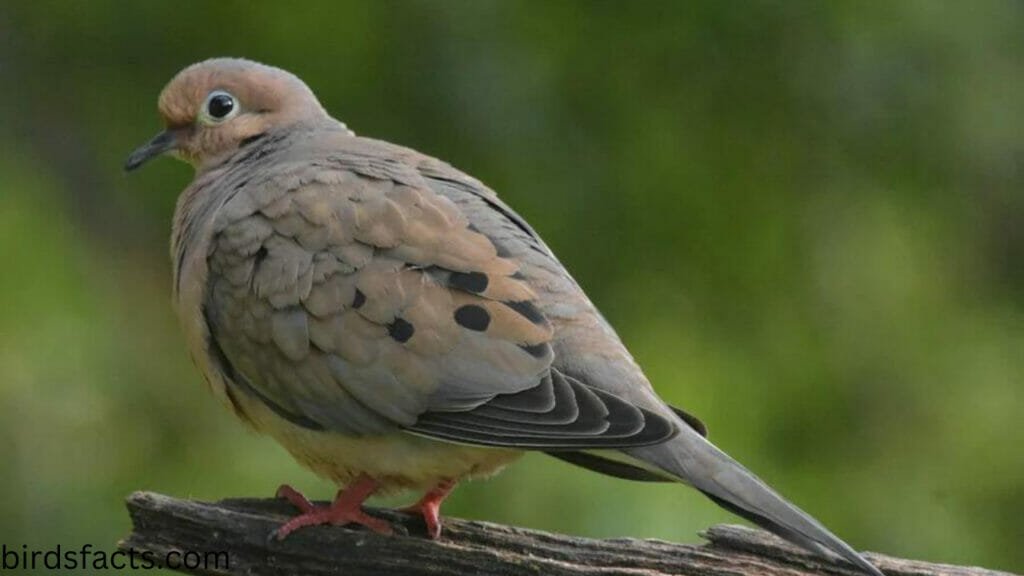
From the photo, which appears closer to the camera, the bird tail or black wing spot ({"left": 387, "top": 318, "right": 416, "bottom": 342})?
the bird tail

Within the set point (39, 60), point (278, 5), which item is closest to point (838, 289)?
point (278, 5)

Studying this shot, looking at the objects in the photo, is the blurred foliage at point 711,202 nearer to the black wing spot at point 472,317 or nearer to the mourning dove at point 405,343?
the mourning dove at point 405,343

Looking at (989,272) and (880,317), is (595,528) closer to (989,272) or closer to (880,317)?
(880,317)

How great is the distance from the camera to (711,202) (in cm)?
577

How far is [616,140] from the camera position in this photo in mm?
5785

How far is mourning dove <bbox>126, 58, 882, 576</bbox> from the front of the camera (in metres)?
4.07

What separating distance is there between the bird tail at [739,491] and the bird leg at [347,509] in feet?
2.25

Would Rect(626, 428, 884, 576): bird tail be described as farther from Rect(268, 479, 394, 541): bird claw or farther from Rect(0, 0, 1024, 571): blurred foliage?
Rect(0, 0, 1024, 571): blurred foliage

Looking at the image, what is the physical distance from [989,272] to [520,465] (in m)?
1.85

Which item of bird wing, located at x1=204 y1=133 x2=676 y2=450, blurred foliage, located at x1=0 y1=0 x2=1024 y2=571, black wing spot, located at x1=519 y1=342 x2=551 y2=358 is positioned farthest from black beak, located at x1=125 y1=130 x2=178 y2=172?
black wing spot, located at x1=519 y1=342 x2=551 y2=358

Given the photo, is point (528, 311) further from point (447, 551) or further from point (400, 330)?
point (447, 551)

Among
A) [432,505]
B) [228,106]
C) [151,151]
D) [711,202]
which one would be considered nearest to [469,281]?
[432,505]

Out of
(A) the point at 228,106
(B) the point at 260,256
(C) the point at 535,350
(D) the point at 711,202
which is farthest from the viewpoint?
(D) the point at 711,202

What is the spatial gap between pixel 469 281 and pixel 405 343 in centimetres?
21
